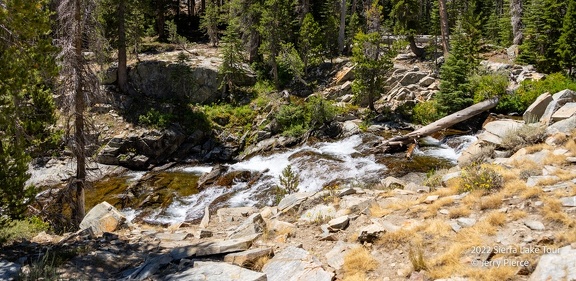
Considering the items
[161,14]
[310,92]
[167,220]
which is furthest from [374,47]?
[161,14]

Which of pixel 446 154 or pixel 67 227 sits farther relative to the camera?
pixel 446 154

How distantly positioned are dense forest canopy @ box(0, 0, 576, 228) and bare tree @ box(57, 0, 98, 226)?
29 millimetres

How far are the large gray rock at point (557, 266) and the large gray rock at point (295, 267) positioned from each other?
2909mm

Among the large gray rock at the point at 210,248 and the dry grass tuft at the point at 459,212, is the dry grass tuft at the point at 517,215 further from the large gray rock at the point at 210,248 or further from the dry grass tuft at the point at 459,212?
the large gray rock at the point at 210,248

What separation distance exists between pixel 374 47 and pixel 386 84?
3716mm

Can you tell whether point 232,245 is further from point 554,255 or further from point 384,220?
point 554,255

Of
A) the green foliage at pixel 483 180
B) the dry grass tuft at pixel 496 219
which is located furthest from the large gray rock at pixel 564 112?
the dry grass tuft at pixel 496 219

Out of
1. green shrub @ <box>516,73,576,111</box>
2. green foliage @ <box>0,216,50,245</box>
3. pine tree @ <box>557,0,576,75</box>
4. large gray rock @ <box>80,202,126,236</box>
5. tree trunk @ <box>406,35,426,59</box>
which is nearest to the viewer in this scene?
green foliage @ <box>0,216,50,245</box>

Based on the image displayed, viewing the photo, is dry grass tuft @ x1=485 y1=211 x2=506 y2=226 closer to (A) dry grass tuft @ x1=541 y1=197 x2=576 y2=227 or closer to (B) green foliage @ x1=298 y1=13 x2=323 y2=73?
(A) dry grass tuft @ x1=541 y1=197 x2=576 y2=227

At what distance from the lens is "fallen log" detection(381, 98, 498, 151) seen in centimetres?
1972

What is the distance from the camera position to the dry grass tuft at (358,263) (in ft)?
20.6

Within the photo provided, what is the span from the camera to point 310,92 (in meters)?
29.3

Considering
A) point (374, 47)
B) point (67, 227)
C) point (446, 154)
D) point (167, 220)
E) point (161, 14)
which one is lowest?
point (167, 220)

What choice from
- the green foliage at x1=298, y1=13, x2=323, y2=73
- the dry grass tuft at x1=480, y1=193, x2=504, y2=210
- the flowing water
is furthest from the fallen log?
the green foliage at x1=298, y1=13, x2=323, y2=73
